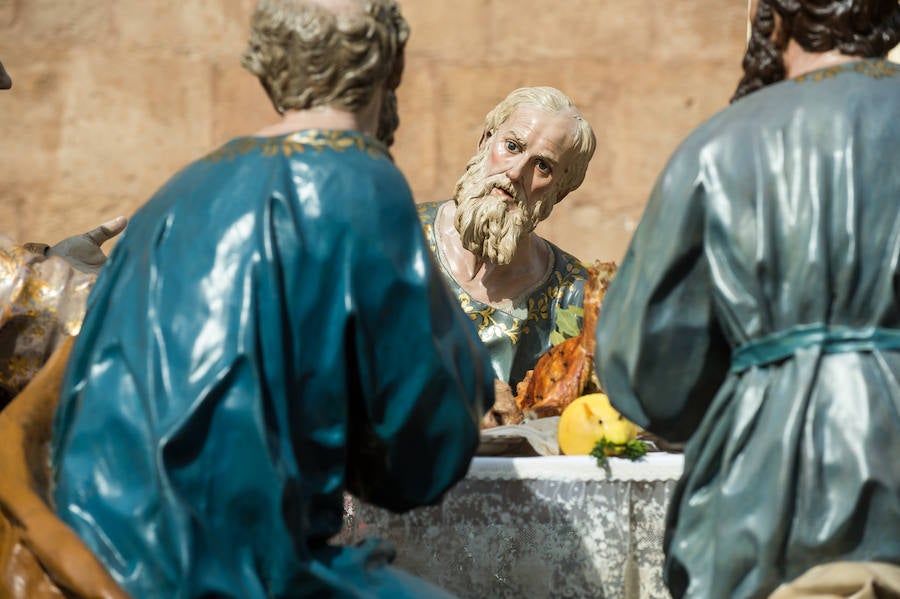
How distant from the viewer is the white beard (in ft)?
16.6

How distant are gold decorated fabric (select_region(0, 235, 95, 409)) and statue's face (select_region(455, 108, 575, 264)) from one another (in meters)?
1.39

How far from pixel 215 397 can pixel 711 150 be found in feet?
2.77

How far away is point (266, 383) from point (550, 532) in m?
1.11

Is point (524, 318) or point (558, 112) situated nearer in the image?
point (524, 318)

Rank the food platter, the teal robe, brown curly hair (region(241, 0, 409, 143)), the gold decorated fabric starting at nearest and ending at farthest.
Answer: brown curly hair (region(241, 0, 409, 143)) → the gold decorated fabric → the food platter → the teal robe

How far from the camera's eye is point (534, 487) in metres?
3.94

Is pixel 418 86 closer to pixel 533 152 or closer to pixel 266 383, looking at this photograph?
pixel 533 152

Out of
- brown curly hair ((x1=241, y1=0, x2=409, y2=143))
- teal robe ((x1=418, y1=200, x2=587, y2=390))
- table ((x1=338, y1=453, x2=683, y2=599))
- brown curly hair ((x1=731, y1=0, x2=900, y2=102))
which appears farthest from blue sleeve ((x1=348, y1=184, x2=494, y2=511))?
teal robe ((x1=418, y1=200, x2=587, y2=390))

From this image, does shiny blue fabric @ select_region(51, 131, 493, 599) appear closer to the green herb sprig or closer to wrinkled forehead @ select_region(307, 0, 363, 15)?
wrinkled forehead @ select_region(307, 0, 363, 15)

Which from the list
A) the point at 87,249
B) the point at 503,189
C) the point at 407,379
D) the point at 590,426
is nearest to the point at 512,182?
the point at 503,189

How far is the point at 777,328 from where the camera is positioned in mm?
3121

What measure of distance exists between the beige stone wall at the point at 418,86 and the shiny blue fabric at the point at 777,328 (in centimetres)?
360

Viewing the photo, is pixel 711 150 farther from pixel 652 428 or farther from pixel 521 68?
pixel 521 68

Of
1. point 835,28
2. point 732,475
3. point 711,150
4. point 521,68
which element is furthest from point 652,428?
point 521,68
